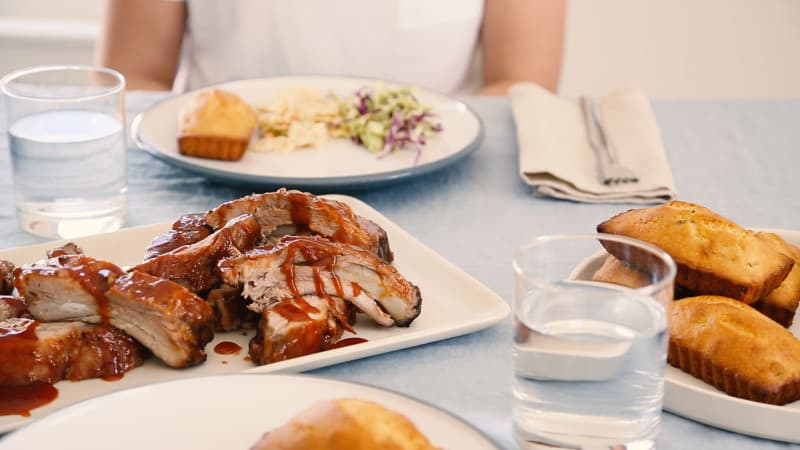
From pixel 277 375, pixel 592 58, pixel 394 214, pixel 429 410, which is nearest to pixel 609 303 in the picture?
pixel 429 410

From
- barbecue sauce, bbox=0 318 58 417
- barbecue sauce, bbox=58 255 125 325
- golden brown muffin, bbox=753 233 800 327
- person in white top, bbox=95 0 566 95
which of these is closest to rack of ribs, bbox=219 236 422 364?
barbecue sauce, bbox=58 255 125 325

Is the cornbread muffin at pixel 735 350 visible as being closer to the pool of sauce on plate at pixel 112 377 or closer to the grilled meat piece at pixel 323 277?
the grilled meat piece at pixel 323 277

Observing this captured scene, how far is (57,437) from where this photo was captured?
0.93 meters

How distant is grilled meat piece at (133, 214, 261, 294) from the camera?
4.29 feet

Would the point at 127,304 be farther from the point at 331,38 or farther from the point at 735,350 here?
the point at 331,38

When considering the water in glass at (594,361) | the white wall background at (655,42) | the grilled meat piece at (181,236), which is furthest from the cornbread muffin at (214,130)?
the white wall background at (655,42)

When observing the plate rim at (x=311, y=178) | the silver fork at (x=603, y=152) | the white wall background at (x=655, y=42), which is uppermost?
the silver fork at (x=603, y=152)

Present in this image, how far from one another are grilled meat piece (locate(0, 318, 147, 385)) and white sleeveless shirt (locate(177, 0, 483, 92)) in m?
1.89

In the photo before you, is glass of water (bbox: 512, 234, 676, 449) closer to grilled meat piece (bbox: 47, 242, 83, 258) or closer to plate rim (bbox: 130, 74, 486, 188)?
grilled meat piece (bbox: 47, 242, 83, 258)

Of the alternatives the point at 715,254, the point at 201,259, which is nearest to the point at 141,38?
the point at 201,259

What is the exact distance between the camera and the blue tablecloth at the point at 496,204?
1256 millimetres

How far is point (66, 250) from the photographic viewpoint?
1397mm

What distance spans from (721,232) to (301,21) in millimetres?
1921

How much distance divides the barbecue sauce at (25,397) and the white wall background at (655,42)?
3657mm
